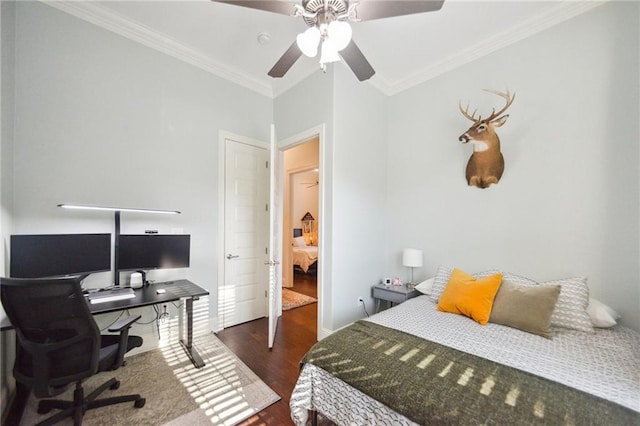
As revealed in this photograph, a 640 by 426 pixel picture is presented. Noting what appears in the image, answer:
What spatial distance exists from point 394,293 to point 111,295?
2731mm

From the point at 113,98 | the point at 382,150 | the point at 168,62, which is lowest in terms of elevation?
the point at 382,150

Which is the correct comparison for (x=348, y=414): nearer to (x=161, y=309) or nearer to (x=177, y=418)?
(x=177, y=418)

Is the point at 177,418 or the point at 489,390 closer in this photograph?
the point at 489,390

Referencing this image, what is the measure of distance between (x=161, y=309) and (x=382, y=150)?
3230mm

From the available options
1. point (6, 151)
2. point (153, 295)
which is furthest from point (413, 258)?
point (6, 151)

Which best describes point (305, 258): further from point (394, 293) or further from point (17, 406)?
point (17, 406)

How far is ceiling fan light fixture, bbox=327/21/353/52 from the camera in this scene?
1.46 metres

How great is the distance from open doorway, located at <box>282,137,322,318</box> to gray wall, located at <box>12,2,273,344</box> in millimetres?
1352

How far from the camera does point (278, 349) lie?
8.70ft

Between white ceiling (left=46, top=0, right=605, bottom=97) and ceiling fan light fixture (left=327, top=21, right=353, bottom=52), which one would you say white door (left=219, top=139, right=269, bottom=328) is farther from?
ceiling fan light fixture (left=327, top=21, right=353, bottom=52)

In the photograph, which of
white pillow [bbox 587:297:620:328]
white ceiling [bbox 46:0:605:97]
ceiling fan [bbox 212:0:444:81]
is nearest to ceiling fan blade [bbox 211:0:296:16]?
ceiling fan [bbox 212:0:444:81]

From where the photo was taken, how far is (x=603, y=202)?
2.06m

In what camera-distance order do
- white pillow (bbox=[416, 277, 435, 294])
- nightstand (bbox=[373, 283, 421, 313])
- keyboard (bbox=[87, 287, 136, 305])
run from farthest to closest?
1. nightstand (bbox=[373, 283, 421, 313])
2. white pillow (bbox=[416, 277, 435, 294])
3. keyboard (bbox=[87, 287, 136, 305])

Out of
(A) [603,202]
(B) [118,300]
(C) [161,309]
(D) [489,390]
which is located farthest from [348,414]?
(A) [603,202]
